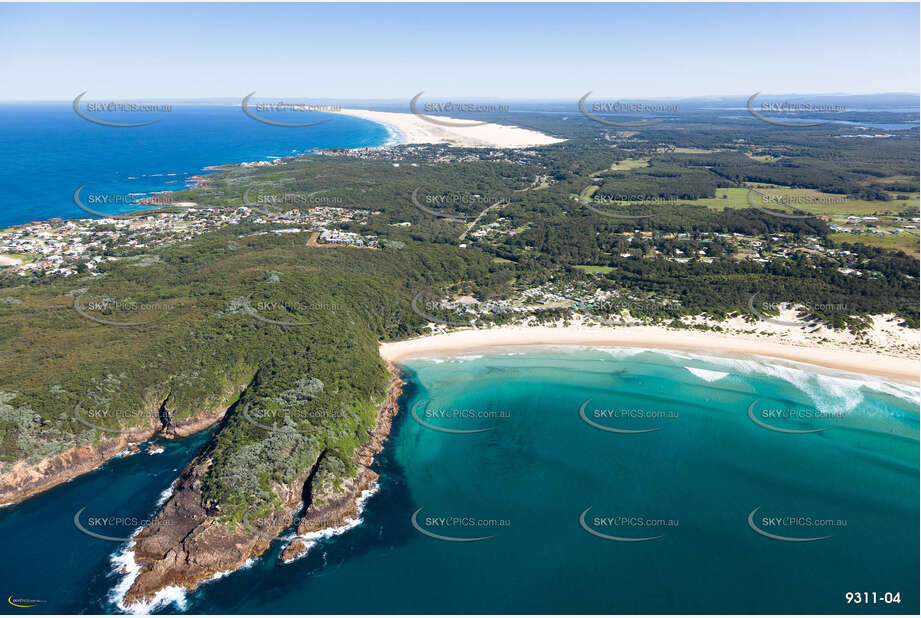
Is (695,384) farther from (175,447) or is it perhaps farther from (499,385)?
(175,447)

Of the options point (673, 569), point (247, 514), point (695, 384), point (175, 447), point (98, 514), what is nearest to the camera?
point (673, 569)

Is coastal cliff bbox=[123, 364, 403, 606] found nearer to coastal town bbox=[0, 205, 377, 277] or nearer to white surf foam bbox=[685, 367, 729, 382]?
white surf foam bbox=[685, 367, 729, 382]

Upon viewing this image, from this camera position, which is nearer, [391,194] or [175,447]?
[175,447]

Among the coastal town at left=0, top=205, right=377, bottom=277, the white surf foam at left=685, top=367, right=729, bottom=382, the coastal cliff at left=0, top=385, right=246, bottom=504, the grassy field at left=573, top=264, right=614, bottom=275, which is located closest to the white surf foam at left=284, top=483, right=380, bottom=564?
the coastal cliff at left=0, top=385, right=246, bottom=504

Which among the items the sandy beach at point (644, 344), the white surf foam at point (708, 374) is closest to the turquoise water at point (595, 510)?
the white surf foam at point (708, 374)

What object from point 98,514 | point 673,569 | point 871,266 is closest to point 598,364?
point 673,569

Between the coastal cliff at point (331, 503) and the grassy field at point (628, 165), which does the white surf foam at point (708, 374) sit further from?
the grassy field at point (628, 165)

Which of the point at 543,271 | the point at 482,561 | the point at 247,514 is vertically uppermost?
the point at 543,271
